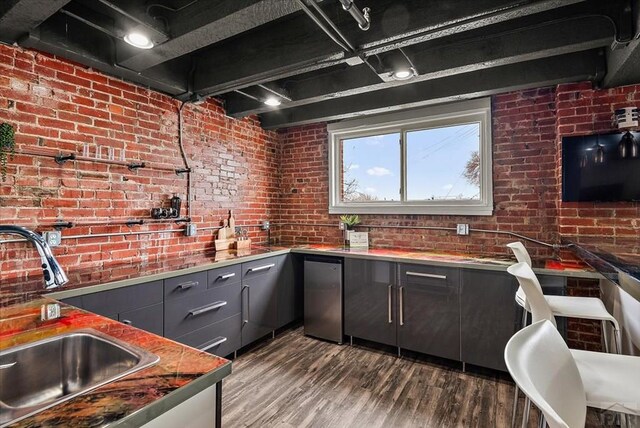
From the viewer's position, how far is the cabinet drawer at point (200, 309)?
2381 mm

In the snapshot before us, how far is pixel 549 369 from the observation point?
3.13 ft

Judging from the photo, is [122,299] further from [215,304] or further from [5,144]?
[5,144]

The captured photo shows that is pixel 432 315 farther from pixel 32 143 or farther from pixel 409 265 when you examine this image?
pixel 32 143

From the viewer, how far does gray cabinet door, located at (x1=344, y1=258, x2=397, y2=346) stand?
3.04 meters

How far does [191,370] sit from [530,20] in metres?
2.71

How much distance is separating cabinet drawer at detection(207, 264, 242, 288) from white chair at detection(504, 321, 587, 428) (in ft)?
7.40

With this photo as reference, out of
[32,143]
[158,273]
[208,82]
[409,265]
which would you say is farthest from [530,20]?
[32,143]

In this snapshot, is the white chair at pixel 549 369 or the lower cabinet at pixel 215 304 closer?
the white chair at pixel 549 369

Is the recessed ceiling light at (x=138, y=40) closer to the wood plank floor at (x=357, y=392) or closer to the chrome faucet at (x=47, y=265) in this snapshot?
the chrome faucet at (x=47, y=265)

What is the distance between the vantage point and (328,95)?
118 inches

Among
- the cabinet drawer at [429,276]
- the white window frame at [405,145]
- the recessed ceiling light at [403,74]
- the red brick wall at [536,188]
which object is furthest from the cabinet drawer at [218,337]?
the recessed ceiling light at [403,74]

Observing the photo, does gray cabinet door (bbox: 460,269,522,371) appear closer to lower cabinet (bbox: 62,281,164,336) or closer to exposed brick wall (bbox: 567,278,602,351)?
exposed brick wall (bbox: 567,278,602,351)

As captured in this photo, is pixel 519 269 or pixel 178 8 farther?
pixel 178 8

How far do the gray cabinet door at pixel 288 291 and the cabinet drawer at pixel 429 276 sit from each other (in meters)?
1.23
